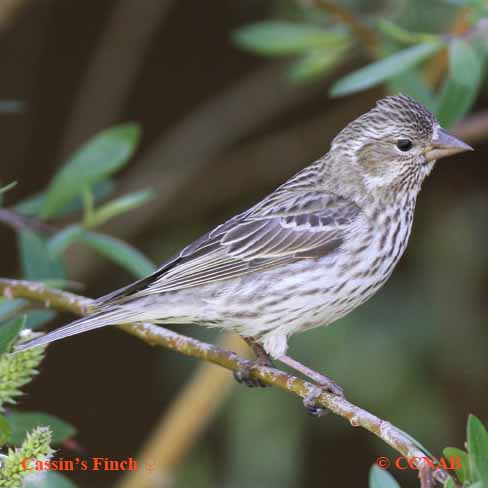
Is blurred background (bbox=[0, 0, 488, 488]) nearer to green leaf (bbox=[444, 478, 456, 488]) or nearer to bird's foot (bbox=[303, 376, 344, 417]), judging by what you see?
bird's foot (bbox=[303, 376, 344, 417])

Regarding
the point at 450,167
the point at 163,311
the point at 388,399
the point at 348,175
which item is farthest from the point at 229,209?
the point at 163,311

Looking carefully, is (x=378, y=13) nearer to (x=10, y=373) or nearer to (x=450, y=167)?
(x=450, y=167)

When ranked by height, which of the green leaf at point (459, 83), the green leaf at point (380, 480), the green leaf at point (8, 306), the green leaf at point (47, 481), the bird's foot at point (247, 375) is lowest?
the green leaf at point (380, 480)

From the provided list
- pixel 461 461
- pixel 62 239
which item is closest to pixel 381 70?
pixel 62 239

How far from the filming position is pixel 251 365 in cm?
341

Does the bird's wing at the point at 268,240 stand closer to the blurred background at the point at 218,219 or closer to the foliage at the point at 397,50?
the foliage at the point at 397,50

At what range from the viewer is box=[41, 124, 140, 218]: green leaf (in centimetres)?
385

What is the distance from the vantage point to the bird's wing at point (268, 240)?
3.84 metres

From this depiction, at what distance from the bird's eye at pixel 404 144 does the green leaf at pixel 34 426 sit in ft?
5.82

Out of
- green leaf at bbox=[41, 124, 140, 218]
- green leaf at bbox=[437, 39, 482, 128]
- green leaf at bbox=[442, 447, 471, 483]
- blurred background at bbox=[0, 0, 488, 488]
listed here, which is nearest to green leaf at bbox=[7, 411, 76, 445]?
green leaf at bbox=[41, 124, 140, 218]

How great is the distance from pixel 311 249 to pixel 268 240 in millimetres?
191

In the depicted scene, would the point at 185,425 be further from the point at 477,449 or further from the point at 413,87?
the point at 477,449

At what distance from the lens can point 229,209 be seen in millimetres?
7004

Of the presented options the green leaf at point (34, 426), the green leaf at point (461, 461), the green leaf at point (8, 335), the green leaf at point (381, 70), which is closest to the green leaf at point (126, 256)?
the green leaf at point (34, 426)
